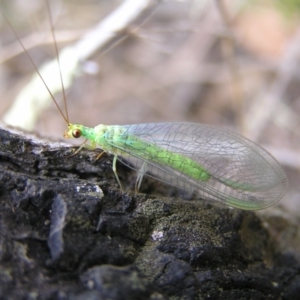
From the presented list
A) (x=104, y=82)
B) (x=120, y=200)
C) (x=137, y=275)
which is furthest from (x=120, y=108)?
(x=137, y=275)

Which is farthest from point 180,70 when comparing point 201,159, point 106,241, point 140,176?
point 106,241

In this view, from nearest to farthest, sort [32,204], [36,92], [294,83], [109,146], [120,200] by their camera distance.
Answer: [32,204] < [120,200] < [109,146] < [36,92] < [294,83]

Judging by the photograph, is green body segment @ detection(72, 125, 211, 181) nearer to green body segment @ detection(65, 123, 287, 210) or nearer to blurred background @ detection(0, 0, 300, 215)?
green body segment @ detection(65, 123, 287, 210)

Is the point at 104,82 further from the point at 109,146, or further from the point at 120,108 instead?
the point at 109,146

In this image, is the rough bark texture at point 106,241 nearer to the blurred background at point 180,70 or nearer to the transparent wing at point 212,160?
the transparent wing at point 212,160

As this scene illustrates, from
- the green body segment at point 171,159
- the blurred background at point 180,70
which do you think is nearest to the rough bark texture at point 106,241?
the green body segment at point 171,159

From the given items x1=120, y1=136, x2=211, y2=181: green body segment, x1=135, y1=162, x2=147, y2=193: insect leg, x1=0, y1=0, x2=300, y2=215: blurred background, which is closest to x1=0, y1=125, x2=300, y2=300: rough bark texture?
x1=135, y1=162, x2=147, y2=193: insect leg
